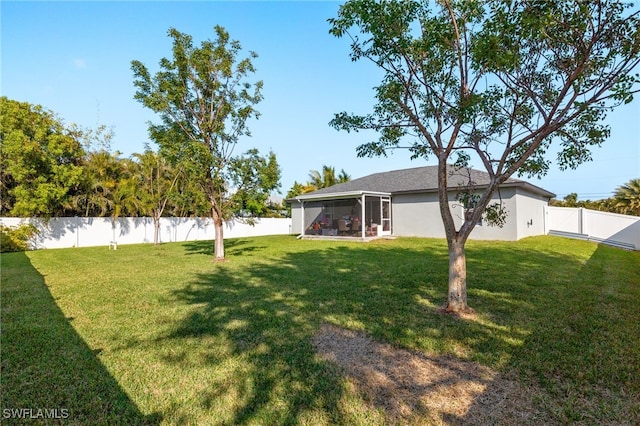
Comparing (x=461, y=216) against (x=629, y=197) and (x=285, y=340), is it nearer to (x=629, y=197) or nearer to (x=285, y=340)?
(x=629, y=197)

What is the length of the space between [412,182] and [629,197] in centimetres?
1348

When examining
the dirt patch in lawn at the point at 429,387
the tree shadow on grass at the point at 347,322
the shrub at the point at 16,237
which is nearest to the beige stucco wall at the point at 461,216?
the tree shadow on grass at the point at 347,322

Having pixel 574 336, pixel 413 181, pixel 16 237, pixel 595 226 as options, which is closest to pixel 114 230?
pixel 16 237

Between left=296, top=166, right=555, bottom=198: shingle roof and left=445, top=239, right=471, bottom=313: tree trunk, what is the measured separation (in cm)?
1094

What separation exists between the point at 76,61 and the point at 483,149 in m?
10.8

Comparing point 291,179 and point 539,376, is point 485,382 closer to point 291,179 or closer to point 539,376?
point 539,376

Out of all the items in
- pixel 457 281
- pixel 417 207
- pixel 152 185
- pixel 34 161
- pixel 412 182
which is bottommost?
pixel 457 281

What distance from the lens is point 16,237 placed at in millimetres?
14258

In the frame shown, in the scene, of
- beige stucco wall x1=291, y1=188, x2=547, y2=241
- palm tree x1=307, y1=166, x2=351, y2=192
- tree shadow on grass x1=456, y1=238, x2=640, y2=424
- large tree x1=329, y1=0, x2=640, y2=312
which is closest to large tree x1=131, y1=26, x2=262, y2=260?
large tree x1=329, y1=0, x2=640, y2=312

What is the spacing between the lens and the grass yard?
103 inches

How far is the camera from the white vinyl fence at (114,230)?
1565 centimetres

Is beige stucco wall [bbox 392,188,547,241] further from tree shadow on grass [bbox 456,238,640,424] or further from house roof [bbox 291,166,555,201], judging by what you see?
tree shadow on grass [bbox 456,238,640,424]

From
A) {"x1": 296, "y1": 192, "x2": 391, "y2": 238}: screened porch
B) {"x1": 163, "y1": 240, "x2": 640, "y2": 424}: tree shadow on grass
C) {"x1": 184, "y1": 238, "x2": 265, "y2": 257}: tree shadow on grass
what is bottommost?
{"x1": 163, "y1": 240, "x2": 640, "y2": 424}: tree shadow on grass

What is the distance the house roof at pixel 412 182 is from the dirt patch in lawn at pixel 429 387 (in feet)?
43.0
